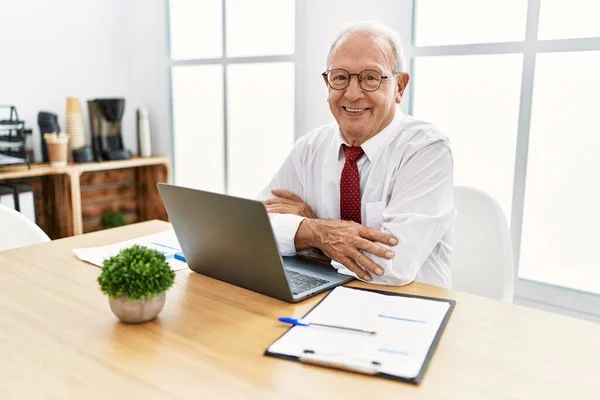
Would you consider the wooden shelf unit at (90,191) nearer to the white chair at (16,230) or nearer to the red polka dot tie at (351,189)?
the white chair at (16,230)

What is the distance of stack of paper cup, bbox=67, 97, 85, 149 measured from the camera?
325 centimetres

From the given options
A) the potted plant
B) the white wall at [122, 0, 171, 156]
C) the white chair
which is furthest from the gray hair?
the white wall at [122, 0, 171, 156]

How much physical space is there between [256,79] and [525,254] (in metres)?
1.68

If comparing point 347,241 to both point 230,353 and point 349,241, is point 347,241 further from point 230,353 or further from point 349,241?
point 230,353

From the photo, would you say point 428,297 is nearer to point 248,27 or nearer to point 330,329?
point 330,329

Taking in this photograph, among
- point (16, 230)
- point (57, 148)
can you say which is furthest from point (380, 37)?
point (57, 148)

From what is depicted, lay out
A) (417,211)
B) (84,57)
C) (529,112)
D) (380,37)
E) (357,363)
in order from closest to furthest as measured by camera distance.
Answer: (357,363)
(417,211)
(380,37)
(529,112)
(84,57)

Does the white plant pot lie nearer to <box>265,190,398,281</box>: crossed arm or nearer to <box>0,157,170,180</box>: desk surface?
<box>265,190,398,281</box>: crossed arm

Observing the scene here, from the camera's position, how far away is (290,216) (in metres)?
1.54

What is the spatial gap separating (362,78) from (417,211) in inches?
17.1

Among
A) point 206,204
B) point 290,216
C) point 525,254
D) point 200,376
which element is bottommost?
point 525,254

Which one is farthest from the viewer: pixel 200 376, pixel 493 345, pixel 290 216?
pixel 290 216

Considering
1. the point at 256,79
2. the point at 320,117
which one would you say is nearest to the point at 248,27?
the point at 256,79

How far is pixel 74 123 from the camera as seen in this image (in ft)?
10.7
